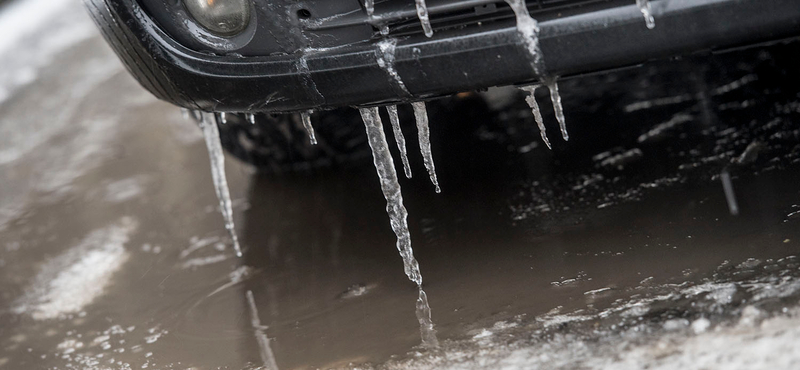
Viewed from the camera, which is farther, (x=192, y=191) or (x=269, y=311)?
(x=192, y=191)

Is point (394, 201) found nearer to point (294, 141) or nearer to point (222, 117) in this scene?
point (222, 117)

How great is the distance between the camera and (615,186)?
2291 mm

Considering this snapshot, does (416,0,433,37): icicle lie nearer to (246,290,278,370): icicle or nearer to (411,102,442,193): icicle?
(411,102,442,193): icicle

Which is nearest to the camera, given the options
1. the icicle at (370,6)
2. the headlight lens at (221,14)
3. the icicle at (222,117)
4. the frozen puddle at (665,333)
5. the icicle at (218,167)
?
the frozen puddle at (665,333)

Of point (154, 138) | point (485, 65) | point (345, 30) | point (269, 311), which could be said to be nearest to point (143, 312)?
point (269, 311)

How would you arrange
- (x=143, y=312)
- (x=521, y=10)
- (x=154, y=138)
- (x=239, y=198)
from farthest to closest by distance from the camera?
(x=154, y=138) < (x=239, y=198) < (x=143, y=312) < (x=521, y=10)

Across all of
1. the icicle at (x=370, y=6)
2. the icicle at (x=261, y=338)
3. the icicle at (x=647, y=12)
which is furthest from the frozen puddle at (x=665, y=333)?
the icicle at (x=370, y=6)

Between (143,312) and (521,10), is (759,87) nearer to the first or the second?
(521,10)

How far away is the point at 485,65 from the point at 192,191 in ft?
5.87

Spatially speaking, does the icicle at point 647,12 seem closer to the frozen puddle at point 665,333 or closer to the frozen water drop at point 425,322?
the frozen puddle at point 665,333

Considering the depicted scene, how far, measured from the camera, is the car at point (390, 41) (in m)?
1.56

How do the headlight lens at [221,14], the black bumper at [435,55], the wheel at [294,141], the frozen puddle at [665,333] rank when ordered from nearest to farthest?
1. the frozen puddle at [665,333]
2. the black bumper at [435,55]
3. the headlight lens at [221,14]
4. the wheel at [294,141]

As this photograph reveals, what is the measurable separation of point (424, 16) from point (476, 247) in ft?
2.38

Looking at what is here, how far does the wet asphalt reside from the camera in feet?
5.34
